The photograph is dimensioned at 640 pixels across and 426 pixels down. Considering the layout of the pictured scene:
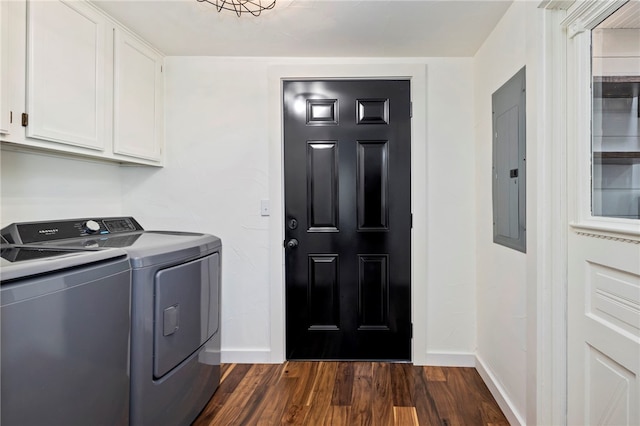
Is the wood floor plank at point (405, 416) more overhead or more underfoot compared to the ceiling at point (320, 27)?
more underfoot

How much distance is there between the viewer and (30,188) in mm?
1612

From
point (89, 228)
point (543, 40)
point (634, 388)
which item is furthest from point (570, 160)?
point (89, 228)

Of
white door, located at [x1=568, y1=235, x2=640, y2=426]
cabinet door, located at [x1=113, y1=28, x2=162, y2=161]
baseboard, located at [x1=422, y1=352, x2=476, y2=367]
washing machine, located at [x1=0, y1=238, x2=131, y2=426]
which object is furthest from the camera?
baseboard, located at [x1=422, y1=352, x2=476, y2=367]

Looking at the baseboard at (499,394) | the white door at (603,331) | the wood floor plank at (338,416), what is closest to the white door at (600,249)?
the white door at (603,331)

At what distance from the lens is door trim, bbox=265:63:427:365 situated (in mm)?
2146

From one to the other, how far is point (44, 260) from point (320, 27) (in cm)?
169

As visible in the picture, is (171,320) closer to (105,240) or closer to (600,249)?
(105,240)

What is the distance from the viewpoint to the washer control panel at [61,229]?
1.46 metres

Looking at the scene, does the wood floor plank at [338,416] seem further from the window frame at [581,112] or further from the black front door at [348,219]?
the window frame at [581,112]

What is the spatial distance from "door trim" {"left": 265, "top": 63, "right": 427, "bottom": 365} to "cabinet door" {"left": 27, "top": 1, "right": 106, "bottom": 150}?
99 cm

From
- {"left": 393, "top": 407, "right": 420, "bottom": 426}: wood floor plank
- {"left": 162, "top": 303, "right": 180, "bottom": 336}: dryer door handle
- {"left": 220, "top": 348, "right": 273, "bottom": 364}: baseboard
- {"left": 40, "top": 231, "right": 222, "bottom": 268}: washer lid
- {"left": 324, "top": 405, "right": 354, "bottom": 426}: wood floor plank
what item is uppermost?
{"left": 40, "top": 231, "right": 222, "bottom": 268}: washer lid

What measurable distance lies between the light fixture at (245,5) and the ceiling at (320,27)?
0.16 feet

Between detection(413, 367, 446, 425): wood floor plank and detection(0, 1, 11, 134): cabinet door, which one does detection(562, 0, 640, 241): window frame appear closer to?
detection(413, 367, 446, 425): wood floor plank

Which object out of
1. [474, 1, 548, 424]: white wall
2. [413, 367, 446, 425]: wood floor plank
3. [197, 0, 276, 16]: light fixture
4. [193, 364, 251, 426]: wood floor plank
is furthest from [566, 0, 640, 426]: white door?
[193, 364, 251, 426]: wood floor plank
